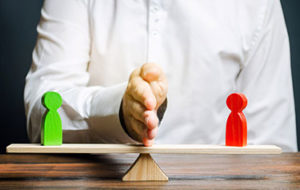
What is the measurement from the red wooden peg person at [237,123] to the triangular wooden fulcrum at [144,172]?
152 mm

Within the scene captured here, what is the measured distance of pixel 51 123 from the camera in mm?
721

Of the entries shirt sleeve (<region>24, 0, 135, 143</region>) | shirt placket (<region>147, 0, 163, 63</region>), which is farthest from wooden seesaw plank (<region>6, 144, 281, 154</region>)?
shirt placket (<region>147, 0, 163, 63</region>)

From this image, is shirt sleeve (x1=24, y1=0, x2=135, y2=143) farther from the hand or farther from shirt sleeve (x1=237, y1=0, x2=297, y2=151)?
shirt sleeve (x1=237, y1=0, x2=297, y2=151)

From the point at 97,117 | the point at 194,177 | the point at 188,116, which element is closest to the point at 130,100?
the point at 194,177

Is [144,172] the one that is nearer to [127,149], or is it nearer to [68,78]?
[127,149]

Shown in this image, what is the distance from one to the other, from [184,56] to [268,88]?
31 centimetres

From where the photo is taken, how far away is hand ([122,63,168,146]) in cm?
65

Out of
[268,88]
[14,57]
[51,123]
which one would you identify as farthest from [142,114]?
[14,57]

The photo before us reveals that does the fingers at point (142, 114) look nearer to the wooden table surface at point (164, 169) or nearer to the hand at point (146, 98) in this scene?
the hand at point (146, 98)

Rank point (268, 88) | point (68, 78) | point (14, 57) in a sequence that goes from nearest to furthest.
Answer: point (68, 78) < point (268, 88) < point (14, 57)

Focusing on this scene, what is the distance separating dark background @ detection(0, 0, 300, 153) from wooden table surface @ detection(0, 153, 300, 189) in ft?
2.92

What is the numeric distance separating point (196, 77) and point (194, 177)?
2.05ft

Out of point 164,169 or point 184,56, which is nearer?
point 164,169

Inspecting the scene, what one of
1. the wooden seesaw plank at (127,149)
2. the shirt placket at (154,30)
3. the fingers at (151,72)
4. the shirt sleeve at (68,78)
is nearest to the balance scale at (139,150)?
the wooden seesaw plank at (127,149)
